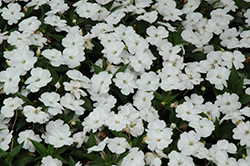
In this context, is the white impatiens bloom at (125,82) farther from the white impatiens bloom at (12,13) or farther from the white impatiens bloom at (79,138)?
the white impatiens bloom at (12,13)

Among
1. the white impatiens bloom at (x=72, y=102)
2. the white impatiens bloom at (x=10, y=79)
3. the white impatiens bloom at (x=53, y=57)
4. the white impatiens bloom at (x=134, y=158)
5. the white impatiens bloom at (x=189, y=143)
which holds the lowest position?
the white impatiens bloom at (x=189, y=143)

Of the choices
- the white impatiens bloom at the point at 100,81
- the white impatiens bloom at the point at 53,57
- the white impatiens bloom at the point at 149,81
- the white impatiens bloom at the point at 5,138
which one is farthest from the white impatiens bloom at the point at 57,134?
the white impatiens bloom at the point at 149,81

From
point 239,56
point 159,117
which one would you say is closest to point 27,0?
point 159,117

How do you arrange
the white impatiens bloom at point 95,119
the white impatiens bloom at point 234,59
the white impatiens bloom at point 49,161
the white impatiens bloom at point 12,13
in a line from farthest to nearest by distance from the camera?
the white impatiens bloom at point 12,13 → the white impatiens bloom at point 234,59 → the white impatiens bloom at point 95,119 → the white impatiens bloom at point 49,161

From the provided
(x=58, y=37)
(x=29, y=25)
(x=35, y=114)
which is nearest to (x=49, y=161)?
(x=35, y=114)

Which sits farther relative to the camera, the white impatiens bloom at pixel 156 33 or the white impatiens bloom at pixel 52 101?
the white impatiens bloom at pixel 156 33

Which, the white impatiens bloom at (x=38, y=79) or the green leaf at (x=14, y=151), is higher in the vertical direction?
the white impatiens bloom at (x=38, y=79)

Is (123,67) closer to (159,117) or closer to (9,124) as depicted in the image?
(159,117)
